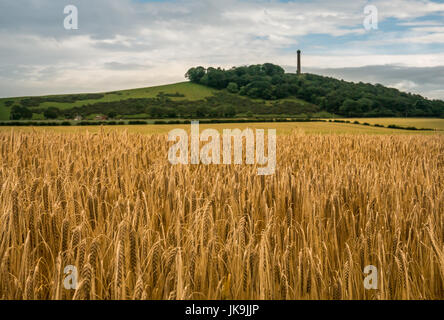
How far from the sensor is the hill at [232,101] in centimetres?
4981

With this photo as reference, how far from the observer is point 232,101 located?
214 feet

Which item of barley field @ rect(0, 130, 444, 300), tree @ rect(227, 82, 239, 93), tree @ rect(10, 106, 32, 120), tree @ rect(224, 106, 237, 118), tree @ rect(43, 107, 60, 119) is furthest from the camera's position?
tree @ rect(227, 82, 239, 93)

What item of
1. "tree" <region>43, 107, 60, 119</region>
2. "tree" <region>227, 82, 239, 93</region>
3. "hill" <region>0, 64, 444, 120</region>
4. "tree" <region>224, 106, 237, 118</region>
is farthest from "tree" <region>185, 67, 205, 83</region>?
"tree" <region>43, 107, 60, 119</region>

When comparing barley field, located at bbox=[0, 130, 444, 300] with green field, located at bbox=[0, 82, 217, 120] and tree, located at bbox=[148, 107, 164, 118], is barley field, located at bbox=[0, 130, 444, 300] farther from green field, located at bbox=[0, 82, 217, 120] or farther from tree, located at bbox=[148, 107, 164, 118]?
green field, located at bbox=[0, 82, 217, 120]

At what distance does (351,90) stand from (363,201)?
217 ft

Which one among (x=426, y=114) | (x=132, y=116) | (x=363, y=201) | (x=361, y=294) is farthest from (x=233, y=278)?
(x=426, y=114)

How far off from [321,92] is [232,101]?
17.0 meters

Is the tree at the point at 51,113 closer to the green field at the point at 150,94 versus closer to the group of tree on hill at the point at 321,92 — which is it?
the green field at the point at 150,94

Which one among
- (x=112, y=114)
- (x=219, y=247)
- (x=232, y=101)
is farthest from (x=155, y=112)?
(x=219, y=247)

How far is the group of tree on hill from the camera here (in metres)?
57.3

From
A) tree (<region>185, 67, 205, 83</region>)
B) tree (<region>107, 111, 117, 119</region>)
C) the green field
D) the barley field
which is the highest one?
tree (<region>185, 67, 205, 83</region>)

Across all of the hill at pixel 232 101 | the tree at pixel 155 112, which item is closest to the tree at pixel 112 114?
the hill at pixel 232 101
